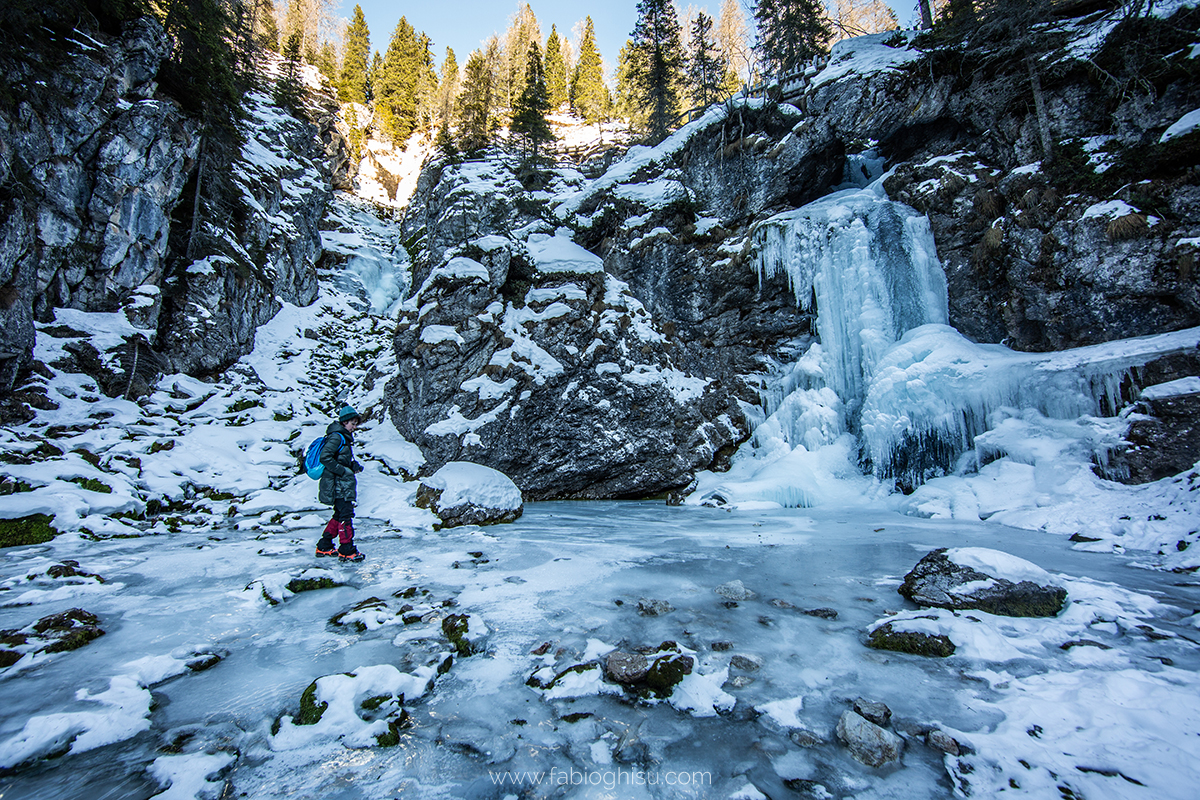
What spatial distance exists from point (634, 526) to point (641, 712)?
5893 mm

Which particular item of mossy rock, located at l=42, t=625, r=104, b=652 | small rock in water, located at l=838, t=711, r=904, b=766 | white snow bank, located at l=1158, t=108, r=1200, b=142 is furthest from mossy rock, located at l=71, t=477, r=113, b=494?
white snow bank, located at l=1158, t=108, r=1200, b=142

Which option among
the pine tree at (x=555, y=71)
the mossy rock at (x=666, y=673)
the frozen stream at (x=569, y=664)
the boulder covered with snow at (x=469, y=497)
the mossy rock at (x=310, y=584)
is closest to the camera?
the frozen stream at (x=569, y=664)

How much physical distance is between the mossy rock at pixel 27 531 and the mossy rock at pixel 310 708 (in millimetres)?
7410

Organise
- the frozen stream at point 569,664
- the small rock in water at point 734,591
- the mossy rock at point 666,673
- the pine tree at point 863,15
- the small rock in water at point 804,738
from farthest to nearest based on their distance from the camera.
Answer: the pine tree at point 863,15, the small rock in water at point 734,591, the mossy rock at point 666,673, the small rock in water at point 804,738, the frozen stream at point 569,664

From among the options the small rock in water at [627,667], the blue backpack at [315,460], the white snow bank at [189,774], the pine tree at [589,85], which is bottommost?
the small rock in water at [627,667]

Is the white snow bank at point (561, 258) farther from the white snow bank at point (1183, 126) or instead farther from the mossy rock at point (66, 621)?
the white snow bank at point (1183, 126)

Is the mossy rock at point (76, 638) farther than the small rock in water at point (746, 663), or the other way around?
the mossy rock at point (76, 638)

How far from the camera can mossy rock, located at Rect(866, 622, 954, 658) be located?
9.57 ft

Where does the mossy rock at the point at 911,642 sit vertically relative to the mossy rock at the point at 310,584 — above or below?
below

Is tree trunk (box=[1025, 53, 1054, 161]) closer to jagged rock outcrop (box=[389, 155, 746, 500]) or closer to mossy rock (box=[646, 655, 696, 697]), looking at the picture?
jagged rock outcrop (box=[389, 155, 746, 500])

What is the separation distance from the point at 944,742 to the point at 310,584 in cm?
512

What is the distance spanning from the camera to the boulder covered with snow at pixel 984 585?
3428 millimetres

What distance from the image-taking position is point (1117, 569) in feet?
15.2

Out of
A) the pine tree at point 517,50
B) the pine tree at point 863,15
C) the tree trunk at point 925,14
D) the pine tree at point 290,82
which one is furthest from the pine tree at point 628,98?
the pine tree at point 290,82
